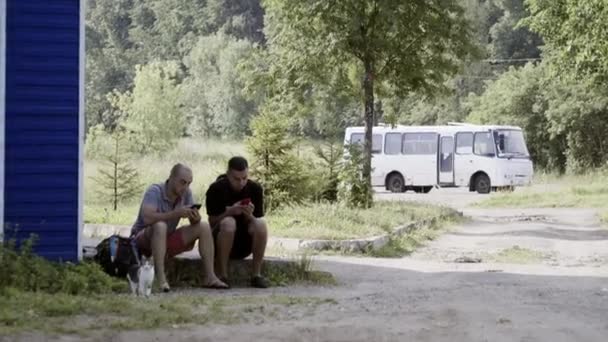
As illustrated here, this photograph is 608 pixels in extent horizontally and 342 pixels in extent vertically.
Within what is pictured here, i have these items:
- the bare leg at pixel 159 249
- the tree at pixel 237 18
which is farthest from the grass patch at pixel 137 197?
the tree at pixel 237 18

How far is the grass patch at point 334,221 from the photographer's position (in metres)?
14.8

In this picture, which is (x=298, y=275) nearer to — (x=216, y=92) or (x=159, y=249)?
(x=159, y=249)

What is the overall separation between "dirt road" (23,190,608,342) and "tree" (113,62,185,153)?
34613 millimetres

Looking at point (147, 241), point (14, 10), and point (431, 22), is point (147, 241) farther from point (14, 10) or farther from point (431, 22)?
point (431, 22)

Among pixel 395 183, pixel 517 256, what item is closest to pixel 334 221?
pixel 517 256

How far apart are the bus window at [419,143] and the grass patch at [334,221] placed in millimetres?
17288

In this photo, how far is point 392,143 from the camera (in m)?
38.2

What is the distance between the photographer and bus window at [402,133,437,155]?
123 feet

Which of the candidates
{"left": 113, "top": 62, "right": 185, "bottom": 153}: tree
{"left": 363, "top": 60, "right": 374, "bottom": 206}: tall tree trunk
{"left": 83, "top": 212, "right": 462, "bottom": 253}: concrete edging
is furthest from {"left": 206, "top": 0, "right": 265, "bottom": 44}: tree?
{"left": 83, "top": 212, "right": 462, "bottom": 253}: concrete edging

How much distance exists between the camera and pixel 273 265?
10336 mm

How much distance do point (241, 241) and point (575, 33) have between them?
13024mm

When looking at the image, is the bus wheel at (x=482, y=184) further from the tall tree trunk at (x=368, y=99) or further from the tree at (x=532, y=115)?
the tall tree trunk at (x=368, y=99)

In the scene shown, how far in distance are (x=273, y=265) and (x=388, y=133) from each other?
92.8 ft

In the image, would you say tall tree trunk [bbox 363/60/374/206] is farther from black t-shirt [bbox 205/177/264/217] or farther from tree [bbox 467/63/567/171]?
tree [bbox 467/63/567/171]
